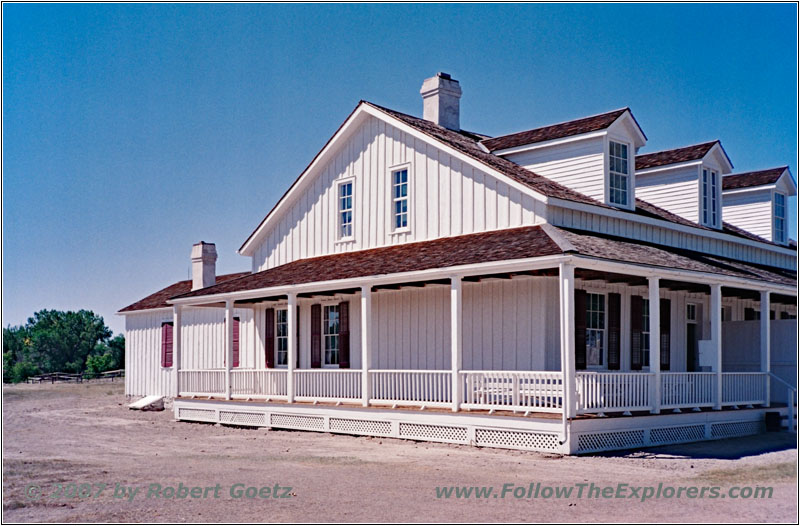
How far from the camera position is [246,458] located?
51.0ft

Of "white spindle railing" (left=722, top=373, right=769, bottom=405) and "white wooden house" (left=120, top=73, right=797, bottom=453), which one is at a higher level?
"white wooden house" (left=120, top=73, right=797, bottom=453)

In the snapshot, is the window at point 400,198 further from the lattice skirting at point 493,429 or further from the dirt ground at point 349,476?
the dirt ground at point 349,476

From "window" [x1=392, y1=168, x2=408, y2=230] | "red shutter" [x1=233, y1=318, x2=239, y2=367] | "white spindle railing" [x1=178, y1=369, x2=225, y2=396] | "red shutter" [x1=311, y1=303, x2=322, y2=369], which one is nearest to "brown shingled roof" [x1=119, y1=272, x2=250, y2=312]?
"red shutter" [x1=233, y1=318, x2=239, y2=367]

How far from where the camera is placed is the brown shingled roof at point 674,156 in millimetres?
24016

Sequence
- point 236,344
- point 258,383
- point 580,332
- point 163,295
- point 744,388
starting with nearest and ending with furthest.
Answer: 1. point 580,332
2. point 744,388
3. point 258,383
4. point 236,344
5. point 163,295

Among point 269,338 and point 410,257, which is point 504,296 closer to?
point 410,257

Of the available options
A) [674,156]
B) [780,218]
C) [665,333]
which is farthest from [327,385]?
[780,218]

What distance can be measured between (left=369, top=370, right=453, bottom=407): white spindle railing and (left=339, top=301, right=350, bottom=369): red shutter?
197 centimetres

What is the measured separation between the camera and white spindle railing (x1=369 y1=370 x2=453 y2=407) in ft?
60.5

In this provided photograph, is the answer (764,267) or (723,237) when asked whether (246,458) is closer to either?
(723,237)

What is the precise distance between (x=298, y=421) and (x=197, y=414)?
448cm

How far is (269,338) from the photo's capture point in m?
25.3

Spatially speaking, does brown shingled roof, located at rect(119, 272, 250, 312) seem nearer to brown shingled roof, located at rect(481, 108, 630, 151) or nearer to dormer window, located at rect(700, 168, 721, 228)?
brown shingled roof, located at rect(481, 108, 630, 151)

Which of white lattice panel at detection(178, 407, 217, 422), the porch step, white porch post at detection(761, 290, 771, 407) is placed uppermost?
white porch post at detection(761, 290, 771, 407)
